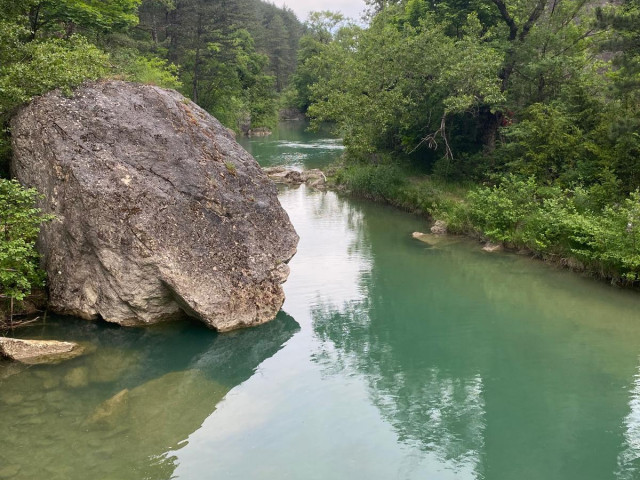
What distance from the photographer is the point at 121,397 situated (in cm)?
941

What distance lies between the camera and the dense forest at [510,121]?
1590cm

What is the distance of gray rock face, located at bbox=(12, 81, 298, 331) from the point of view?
37.5 feet

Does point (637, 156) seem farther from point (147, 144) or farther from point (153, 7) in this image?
point (153, 7)

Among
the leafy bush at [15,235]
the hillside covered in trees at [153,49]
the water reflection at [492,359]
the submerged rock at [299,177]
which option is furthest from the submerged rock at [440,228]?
the leafy bush at [15,235]

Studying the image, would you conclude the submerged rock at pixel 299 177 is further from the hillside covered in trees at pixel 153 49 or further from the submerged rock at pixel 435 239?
the submerged rock at pixel 435 239

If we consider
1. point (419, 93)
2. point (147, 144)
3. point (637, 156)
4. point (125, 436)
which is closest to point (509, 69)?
point (419, 93)

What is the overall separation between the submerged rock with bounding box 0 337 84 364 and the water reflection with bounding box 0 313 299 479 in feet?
1.01

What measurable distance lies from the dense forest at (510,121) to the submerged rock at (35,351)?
1356 centimetres

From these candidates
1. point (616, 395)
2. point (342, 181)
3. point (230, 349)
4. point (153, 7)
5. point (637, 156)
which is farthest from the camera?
point (153, 7)

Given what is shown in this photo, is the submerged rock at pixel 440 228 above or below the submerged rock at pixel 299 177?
below

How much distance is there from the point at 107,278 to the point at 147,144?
3295 mm

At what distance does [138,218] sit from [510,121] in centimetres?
1840

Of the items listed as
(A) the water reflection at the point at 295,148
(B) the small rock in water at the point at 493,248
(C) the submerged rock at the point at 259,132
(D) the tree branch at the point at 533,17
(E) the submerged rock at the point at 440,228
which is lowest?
(B) the small rock in water at the point at 493,248

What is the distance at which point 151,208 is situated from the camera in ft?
38.5
